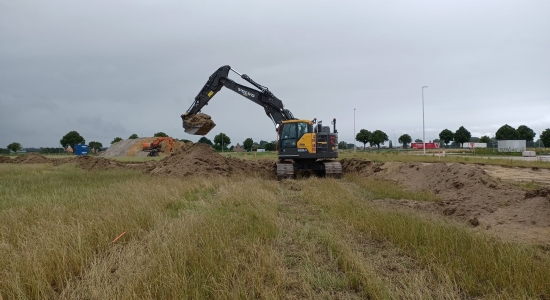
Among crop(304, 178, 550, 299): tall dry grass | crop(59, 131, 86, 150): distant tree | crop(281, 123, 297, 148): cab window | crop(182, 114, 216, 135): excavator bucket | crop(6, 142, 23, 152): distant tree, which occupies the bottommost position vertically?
crop(304, 178, 550, 299): tall dry grass

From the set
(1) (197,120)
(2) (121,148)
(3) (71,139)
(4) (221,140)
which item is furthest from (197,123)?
(3) (71,139)

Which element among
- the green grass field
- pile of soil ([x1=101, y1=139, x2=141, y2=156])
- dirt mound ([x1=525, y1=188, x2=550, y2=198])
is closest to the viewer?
the green grass field

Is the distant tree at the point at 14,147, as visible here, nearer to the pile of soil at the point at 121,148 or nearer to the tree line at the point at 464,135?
the pile of soil at the point at 121,148

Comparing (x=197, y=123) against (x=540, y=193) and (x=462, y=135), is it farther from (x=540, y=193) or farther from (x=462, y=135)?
(x=462, y=135)

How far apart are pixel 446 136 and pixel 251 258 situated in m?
84.4

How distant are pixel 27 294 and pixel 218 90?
14.7 metres

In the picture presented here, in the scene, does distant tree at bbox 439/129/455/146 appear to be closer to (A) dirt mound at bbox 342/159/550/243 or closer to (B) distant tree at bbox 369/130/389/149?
(B) distant tree at bbox 369/130/389/149

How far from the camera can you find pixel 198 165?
610 inches

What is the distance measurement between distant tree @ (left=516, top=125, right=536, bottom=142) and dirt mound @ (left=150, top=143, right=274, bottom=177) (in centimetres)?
7341

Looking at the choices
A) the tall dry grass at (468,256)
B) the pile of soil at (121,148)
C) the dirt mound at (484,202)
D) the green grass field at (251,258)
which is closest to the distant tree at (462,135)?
the pile of soil at (121,148)

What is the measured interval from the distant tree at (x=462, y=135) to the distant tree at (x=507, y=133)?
18.7 ft

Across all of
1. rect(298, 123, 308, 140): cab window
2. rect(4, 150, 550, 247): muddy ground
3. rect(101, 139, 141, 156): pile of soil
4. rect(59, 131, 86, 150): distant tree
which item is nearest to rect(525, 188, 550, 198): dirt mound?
rect(4, 150, 550, 247): muddy ground

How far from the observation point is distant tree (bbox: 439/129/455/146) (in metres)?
76.8

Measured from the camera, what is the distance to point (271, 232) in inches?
208
